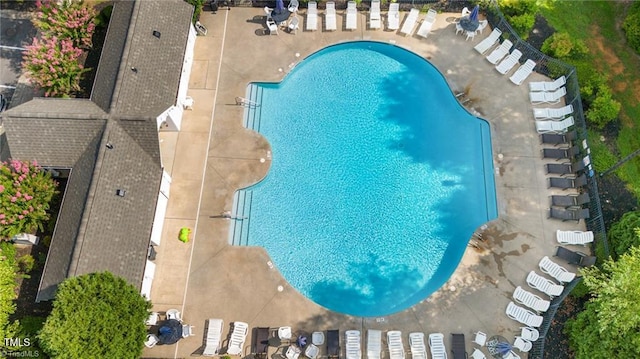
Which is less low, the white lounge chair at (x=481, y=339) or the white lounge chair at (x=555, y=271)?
the white lounge chair at (x=555, y=271)

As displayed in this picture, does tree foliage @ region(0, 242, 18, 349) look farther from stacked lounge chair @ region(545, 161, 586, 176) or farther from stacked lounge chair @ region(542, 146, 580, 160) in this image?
stacked lounge chair @ region(542, 146, 580, 160)

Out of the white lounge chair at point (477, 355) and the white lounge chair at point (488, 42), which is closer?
the white lounge chair at point (477, 355)

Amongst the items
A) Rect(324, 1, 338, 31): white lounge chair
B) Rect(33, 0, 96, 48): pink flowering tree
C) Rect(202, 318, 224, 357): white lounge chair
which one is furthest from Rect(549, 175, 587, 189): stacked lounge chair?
Rect(33, 0, 96, 48): pink flowering tree

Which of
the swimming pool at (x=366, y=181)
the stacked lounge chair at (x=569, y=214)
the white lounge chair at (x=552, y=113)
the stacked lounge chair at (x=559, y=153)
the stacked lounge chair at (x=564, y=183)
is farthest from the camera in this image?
the white lounge chair at (x=552, y=113)

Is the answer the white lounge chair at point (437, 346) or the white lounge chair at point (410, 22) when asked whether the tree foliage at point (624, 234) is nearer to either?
the white lounge chair at point (437, 346)

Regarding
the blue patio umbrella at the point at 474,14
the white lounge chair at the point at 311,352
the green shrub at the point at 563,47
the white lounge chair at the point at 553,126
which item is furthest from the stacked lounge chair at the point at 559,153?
the white lounge chair at the point at 311,352

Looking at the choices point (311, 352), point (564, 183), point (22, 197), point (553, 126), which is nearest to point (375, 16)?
point (553, 126)

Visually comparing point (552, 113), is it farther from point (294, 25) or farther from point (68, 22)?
point (68, 22)
